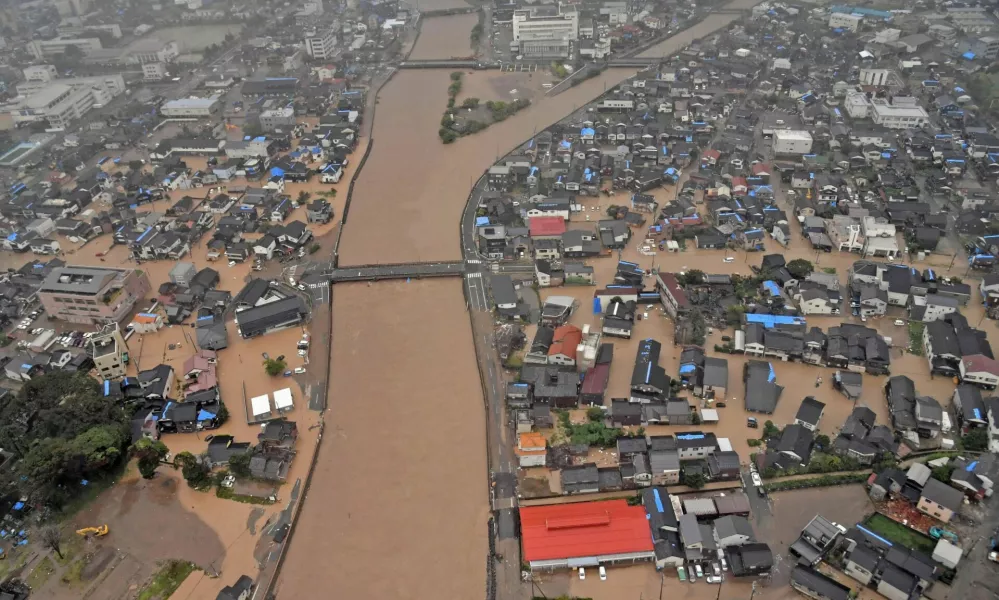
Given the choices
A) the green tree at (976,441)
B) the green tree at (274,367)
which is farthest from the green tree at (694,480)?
the green tree at (274,367)

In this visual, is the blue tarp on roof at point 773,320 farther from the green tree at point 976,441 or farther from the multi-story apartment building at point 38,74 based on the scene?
the multi-story apartment building at point 38,74

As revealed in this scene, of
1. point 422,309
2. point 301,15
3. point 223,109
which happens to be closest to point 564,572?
point 422,309

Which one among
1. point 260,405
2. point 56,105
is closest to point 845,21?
point 260,405

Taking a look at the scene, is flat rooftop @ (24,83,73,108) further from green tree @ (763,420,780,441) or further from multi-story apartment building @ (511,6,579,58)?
green tree @ (763,420,780,441)

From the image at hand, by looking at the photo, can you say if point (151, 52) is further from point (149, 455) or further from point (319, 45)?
point (149, 455)

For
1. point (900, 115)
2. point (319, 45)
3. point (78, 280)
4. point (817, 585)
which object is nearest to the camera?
point (817, 585)

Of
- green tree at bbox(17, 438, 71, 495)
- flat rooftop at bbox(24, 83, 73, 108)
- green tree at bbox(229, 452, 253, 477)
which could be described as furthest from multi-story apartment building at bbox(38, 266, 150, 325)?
flat rooftop at bbox(24, 83, 73, 108)
